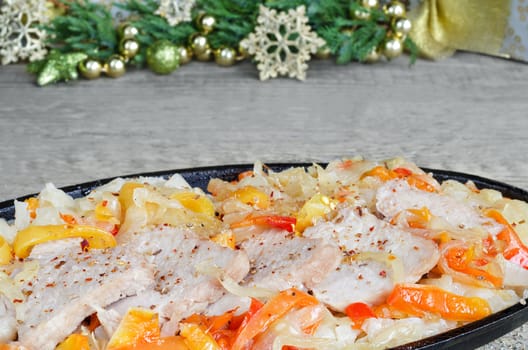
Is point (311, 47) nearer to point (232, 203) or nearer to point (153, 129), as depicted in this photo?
point (153, 129)

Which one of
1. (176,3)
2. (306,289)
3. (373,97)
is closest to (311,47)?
(373,97)

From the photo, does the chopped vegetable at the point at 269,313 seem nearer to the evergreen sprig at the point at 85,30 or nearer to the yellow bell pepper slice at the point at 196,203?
the yellow bell pepper slice at the point at 196,203

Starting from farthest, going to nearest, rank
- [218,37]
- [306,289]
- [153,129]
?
[218,37] < [153,129] < [306,289]

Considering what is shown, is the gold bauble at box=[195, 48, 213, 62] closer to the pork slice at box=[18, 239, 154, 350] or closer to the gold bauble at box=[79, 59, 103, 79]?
the gold bauble at box=[79, 59, 103, 79]

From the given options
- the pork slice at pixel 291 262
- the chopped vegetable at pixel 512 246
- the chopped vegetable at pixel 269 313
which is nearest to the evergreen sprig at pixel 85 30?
the pork slice at pixel 291 262

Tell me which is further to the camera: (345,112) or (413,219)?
(345,112)

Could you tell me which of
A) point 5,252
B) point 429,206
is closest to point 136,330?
point 5,252
